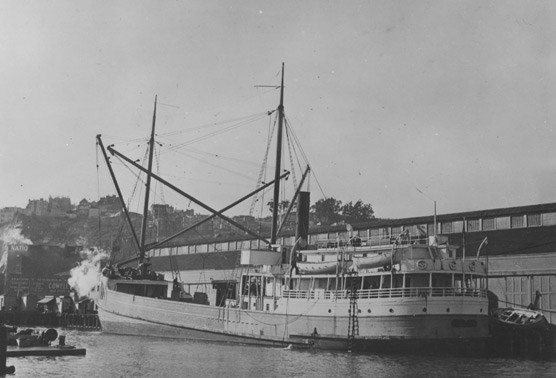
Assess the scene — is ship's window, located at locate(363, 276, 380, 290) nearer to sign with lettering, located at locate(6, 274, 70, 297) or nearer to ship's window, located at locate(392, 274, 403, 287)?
ship's window, located at locate(392, 274, 403, 287)

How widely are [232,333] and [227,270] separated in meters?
18.8

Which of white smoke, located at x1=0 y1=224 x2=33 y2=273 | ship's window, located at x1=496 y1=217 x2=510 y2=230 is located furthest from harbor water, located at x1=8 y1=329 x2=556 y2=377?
white smoke, located at x1=0 y1=224 x2=33 y2=273

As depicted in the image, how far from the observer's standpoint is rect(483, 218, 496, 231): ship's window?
124 feet

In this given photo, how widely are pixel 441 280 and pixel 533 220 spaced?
9522mm

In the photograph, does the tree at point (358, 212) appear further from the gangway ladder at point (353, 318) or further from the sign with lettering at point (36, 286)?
the gangway ladder at point (353, 318)

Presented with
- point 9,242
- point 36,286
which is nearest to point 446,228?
point 36,286

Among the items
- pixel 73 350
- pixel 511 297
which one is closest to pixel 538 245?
pixel 511 297

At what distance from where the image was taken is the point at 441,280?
29531 mm

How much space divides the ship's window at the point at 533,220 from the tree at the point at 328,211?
6913 cm

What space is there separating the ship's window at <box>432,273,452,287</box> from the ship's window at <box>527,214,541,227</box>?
8951 millimetres

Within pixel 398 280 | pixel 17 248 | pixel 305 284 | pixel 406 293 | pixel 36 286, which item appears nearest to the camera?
pixel 406 293

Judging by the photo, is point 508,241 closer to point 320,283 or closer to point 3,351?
point 320,283

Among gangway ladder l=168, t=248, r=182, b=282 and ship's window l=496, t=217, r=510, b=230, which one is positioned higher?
ship's window l=496, t=217, r=510, b=230

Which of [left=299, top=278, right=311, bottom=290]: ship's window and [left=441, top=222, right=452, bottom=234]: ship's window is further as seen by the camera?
[left=441, top=222, right=452, bottom=234]: ship's window
